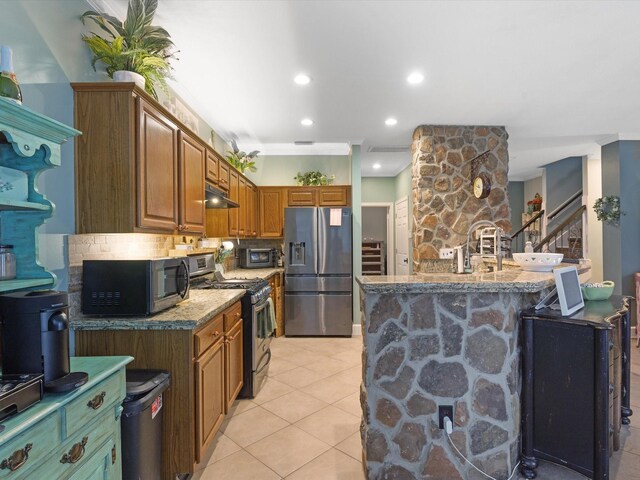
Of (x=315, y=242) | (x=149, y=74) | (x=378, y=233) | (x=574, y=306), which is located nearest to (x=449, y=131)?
(x=315, y=242)

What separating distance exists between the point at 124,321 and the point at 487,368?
6.56 feet

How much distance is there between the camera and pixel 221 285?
3025 millimetres

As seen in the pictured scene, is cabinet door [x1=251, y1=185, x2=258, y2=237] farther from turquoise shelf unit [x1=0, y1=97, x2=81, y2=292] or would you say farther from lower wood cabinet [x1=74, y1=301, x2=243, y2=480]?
turquoise shelf unit [x1=0, y1=97, x2=81, y2=292]

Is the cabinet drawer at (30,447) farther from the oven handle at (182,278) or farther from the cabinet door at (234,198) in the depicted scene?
the cabinet door at (234,198)

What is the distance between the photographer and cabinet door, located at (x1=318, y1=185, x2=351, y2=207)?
4.88 metres

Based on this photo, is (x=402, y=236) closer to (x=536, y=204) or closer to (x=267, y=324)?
(x=536, y=204)

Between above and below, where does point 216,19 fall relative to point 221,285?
above

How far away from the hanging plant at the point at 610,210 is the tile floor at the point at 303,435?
205cm

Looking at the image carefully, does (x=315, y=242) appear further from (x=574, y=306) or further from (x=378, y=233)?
(x=378, y=233)

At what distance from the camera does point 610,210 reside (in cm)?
459

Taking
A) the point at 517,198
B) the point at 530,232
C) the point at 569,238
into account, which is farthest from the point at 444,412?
the point at 517,198

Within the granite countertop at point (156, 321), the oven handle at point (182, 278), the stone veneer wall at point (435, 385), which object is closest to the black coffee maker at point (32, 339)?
the granite countertop at point (156, 321)

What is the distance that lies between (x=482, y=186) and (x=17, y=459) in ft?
14.3

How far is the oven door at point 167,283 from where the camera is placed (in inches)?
72.5
